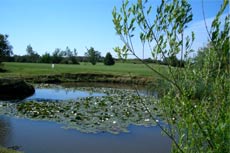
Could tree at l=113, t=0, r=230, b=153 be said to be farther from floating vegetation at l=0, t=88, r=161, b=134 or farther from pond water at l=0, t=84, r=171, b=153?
floating vegetation at l=0, t=88, r=161, b=134

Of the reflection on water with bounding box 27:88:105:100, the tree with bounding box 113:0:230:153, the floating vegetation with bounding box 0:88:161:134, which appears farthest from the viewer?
the reflection on water with bounding box 27:88:105:100

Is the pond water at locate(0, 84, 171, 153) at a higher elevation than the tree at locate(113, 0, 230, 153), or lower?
lower

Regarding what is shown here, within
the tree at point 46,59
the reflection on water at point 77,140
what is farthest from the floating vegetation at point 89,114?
the tree at point 46,59

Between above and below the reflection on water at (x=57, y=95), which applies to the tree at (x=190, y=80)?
above

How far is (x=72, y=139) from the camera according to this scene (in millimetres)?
11000

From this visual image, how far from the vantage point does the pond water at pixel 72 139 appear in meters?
10.0

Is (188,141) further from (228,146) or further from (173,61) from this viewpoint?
(173,61)

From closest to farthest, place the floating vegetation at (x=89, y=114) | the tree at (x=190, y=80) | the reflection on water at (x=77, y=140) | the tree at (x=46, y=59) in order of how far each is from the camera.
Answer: the tree at (x=190, y=80)
the reflection on water at (x=77, y=140)
the floating vegetation at (x=89, y=114)
the tree at (x=46, y=59)

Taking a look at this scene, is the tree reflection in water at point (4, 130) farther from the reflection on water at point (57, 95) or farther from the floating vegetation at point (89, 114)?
the reflection on water at point (57, 95)

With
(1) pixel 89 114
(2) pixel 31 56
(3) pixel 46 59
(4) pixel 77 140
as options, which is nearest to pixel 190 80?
(4) pixel 77 140

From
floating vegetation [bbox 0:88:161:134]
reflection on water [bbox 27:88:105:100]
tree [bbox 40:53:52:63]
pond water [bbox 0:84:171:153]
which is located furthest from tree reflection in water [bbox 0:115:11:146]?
tree [bbox 40:53:52:63]

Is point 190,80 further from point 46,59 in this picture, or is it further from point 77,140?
point 46,59

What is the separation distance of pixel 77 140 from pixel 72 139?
232 millimetres

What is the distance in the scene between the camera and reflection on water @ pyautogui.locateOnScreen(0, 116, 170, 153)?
10.0 m
